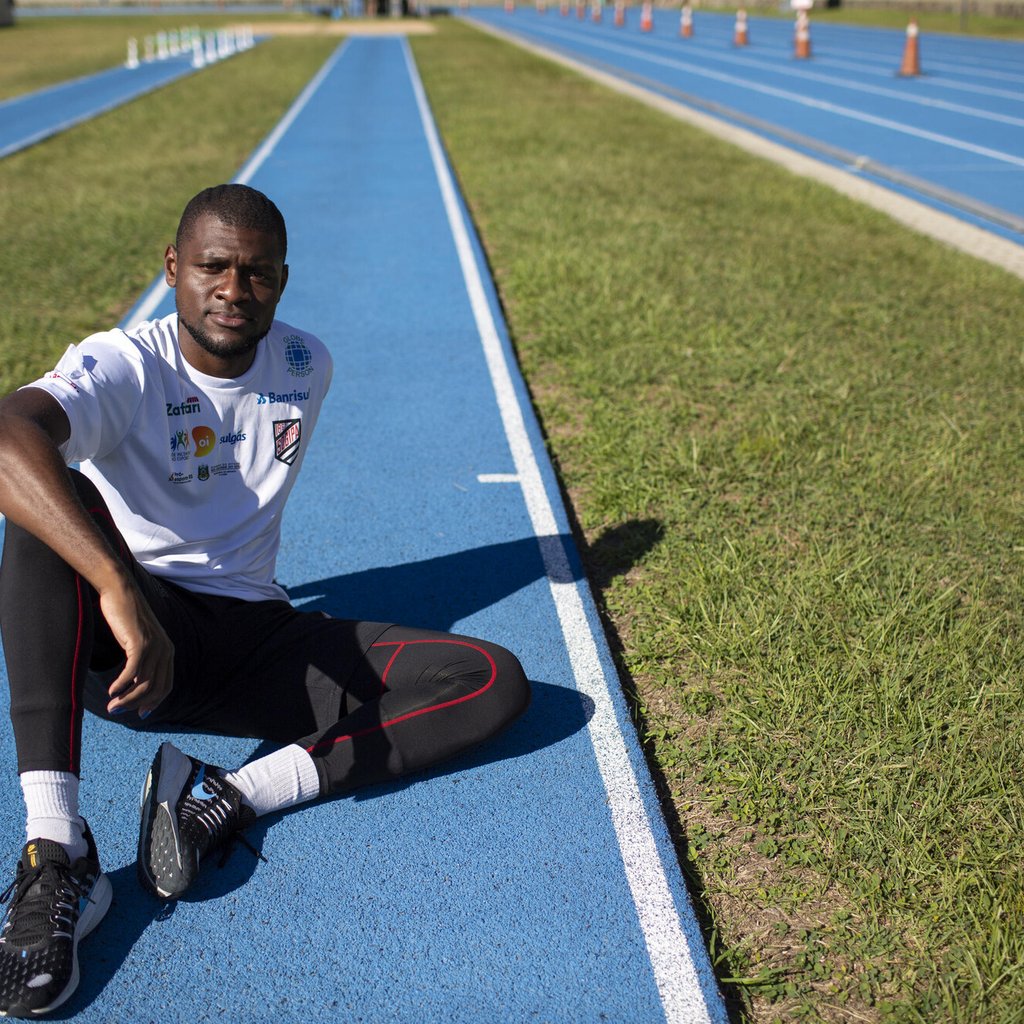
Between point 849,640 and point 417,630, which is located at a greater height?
point 417,630

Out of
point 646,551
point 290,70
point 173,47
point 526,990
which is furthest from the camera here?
point 173,47

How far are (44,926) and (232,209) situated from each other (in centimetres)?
192

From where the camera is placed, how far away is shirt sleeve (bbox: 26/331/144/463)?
2.86 m

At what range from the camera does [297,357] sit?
3.51 metres

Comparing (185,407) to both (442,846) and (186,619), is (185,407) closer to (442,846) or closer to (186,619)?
(186,619)

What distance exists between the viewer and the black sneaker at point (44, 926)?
99.4 inches

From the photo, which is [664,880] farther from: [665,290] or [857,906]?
[665,290]

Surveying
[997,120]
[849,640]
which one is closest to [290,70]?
[997,120]

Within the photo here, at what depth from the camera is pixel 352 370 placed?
24.1ft

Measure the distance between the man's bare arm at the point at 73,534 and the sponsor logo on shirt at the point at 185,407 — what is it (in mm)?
554

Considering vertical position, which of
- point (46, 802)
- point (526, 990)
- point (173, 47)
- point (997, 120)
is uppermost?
point (173, 47)

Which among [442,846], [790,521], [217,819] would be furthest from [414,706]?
[790,521]

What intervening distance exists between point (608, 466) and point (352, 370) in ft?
7.70

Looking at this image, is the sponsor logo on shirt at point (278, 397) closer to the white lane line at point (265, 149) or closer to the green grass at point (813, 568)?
the green grass at point (813, 568)
